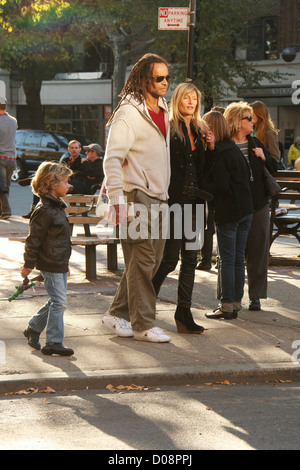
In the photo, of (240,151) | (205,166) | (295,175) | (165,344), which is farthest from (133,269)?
(295,175)

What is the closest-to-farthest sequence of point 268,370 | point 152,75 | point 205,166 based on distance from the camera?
point 268,370, point 152,75, point 205,166

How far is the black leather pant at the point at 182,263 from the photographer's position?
7418mm

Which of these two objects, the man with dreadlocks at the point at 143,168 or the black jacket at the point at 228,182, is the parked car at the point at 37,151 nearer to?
the black jacket at the point at 228,182

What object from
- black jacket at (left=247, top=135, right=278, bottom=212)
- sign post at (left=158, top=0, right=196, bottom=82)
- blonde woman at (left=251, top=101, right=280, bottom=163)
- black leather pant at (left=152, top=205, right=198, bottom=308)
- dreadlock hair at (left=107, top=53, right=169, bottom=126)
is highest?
sign post at (left=158, top=0, right=196, bottom=82)

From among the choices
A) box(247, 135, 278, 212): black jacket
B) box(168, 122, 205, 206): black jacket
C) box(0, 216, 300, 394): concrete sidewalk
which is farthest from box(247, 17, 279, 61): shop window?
box(168, 122, 205, 206): black jacket

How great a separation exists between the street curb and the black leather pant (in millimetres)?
1122

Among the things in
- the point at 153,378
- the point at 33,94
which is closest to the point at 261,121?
the point at 153,378

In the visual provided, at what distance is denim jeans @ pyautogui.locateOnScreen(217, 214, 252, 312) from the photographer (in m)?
8.18

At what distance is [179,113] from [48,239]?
149cm

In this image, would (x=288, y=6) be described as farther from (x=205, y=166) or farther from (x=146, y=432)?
(x=146, y=432)

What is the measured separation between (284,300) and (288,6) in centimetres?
3383

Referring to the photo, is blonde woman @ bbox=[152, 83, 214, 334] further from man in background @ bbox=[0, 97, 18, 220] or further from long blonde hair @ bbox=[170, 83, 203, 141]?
man in background @ bbox=[0, 97, 18, 220]

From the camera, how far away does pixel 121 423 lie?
5.36 meters
